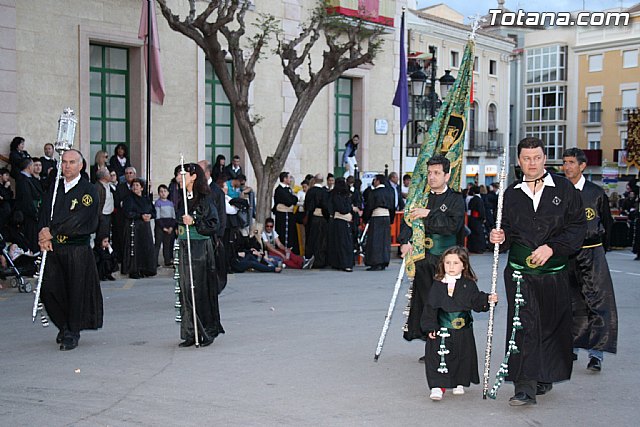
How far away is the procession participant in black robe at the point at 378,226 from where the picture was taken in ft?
50.6

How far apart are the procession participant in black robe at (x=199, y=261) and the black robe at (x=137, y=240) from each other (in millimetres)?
5502

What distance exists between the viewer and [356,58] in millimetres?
16797

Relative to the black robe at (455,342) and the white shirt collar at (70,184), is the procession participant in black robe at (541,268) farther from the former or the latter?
the white shirt collar at (70,184)

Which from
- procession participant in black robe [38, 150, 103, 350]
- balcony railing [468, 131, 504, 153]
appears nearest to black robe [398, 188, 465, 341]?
procession participant in black robe [38, 150, 103, 350]

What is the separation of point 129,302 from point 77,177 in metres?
3.14

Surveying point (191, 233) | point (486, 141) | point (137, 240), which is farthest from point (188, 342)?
point (486, 141)

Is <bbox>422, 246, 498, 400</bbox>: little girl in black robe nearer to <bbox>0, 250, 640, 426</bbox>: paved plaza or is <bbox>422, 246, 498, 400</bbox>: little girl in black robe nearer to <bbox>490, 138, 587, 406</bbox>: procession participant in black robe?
<bbox>0, 250, 640, 426</bbox>: paved plaza

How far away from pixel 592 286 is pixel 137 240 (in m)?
8.35

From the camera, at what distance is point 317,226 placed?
51.8 feet

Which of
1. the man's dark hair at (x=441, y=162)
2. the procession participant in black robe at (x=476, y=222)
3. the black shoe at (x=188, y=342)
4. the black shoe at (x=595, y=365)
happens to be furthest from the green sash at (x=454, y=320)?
the procession participant in black robe at (x=476, y=222)

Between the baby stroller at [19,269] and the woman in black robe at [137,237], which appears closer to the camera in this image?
the baby stroller at [19,269]

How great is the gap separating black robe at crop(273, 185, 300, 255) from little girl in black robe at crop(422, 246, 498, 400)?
33.4 ft

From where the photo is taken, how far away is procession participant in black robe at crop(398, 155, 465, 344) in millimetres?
7266

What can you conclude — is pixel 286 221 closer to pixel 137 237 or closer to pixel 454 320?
pixel 137 237
